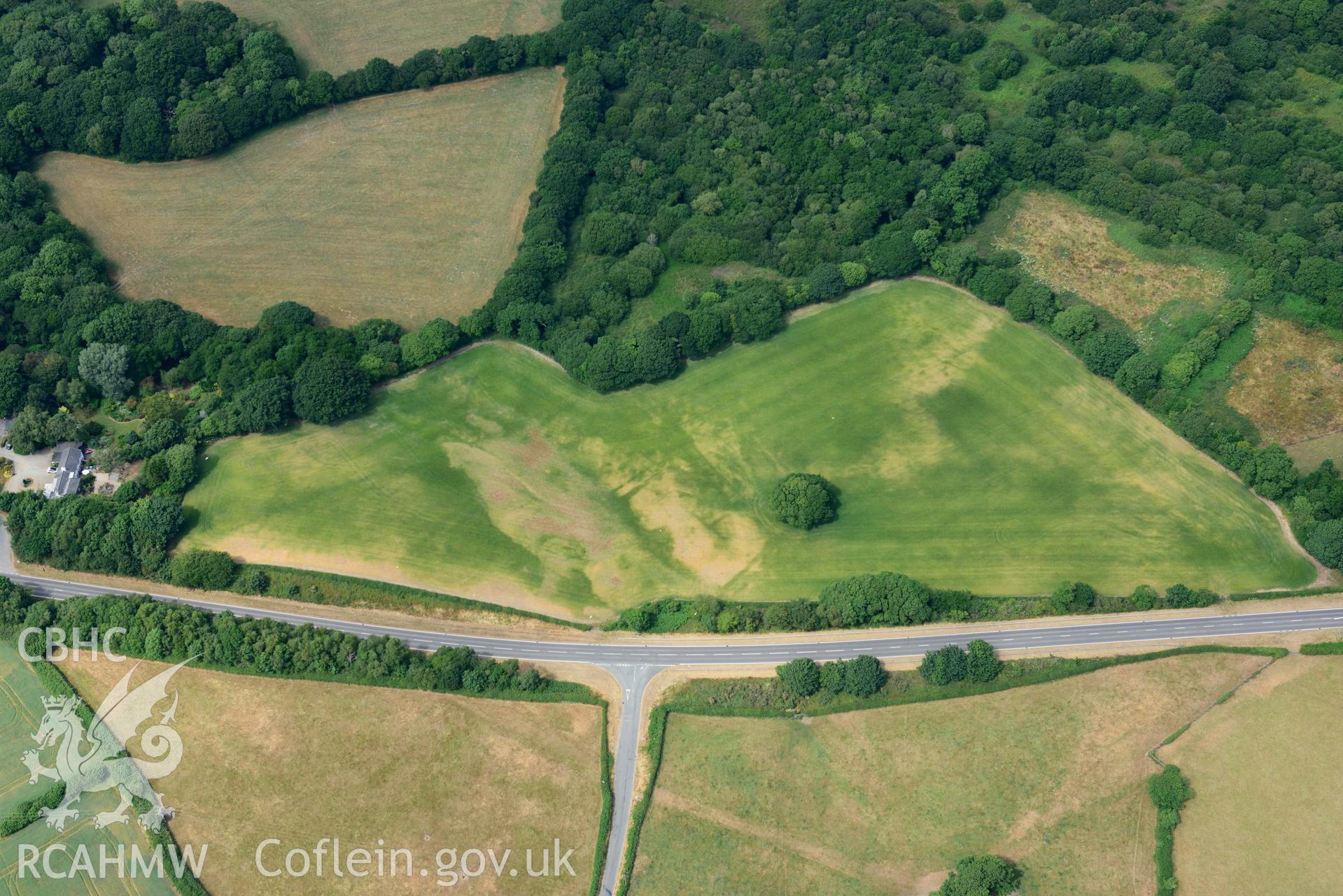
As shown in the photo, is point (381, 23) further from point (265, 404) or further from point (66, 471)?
point (66, 471)

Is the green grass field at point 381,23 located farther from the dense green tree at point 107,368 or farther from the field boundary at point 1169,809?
the field boundary at point 1169,809

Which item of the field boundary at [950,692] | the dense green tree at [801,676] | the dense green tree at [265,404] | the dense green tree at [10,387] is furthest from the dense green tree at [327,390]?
the dense green tree at [801,676]

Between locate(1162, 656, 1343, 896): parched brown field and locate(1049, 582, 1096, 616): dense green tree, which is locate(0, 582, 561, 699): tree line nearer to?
locate(1049, 582, 1096, 616): dense green tree

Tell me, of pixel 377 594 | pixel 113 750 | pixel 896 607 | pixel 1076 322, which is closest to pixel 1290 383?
pixel 1076 322

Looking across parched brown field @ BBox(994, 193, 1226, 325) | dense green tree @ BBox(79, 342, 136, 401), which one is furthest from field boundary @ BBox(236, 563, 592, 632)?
parched brown field @ BBox(994, 193, 1226, 325)

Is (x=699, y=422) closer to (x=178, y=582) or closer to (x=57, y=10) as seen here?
(x=178, y=582)

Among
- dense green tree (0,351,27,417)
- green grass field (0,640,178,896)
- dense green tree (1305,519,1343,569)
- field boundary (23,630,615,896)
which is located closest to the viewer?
field boundary (23,630,615,896)
